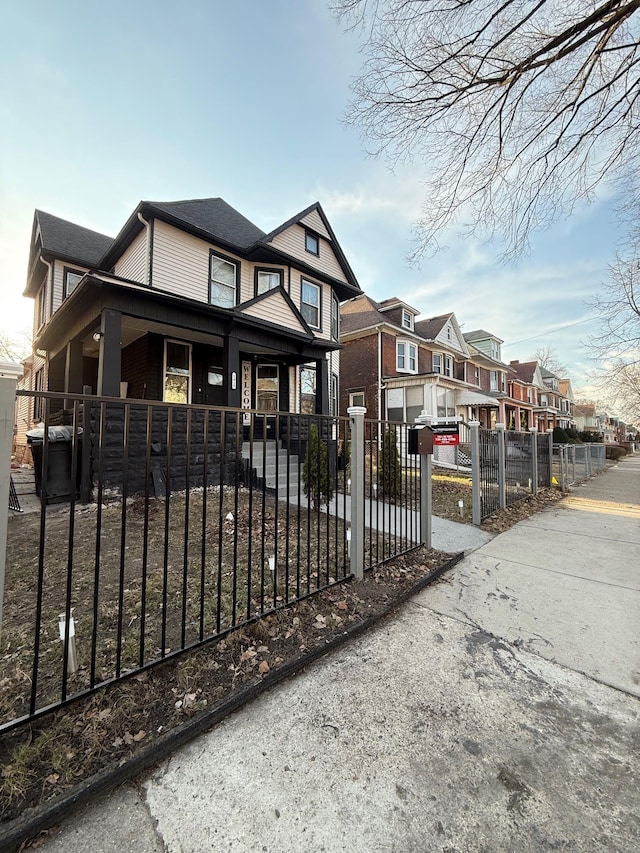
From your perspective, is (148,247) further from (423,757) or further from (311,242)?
(423,757)

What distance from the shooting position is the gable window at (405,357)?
746 inches

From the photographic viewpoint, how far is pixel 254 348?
401 inches

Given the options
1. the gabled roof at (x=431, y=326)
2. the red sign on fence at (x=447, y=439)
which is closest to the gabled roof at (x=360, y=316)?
the gabled roof at (x=431, y=326)

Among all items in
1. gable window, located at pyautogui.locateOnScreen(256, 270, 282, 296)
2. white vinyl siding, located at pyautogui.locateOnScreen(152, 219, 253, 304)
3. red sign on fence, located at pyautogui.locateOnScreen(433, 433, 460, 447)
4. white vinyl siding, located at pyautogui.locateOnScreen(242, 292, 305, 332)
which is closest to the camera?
red sign on fence, located at pyautogui.locateOnScreen(433, 433, 460, 447)

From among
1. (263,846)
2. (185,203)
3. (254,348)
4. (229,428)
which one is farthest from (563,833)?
(185,203)

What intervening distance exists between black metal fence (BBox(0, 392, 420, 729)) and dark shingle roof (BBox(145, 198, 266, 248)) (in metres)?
6.12

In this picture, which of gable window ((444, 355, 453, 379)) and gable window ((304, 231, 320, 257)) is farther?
gable window ((444, 355, 453, 379))

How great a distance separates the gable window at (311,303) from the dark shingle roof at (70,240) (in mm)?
7009

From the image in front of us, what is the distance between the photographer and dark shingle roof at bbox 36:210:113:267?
37.1ft

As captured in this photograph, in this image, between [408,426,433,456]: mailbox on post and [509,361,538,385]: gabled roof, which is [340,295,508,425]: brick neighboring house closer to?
[408,426,433,456]: mailbox on post

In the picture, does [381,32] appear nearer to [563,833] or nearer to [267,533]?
[267,533]

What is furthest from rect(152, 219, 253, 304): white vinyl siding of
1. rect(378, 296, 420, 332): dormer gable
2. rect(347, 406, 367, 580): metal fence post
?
rect(378, 296, 420, 332): dormer gable

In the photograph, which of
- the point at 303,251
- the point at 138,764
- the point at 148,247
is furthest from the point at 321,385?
the point at 138,764

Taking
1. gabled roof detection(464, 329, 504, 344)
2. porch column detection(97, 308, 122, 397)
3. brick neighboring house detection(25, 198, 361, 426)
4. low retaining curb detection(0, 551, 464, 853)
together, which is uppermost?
gabled roof detection(464, 329, 504, 344)
